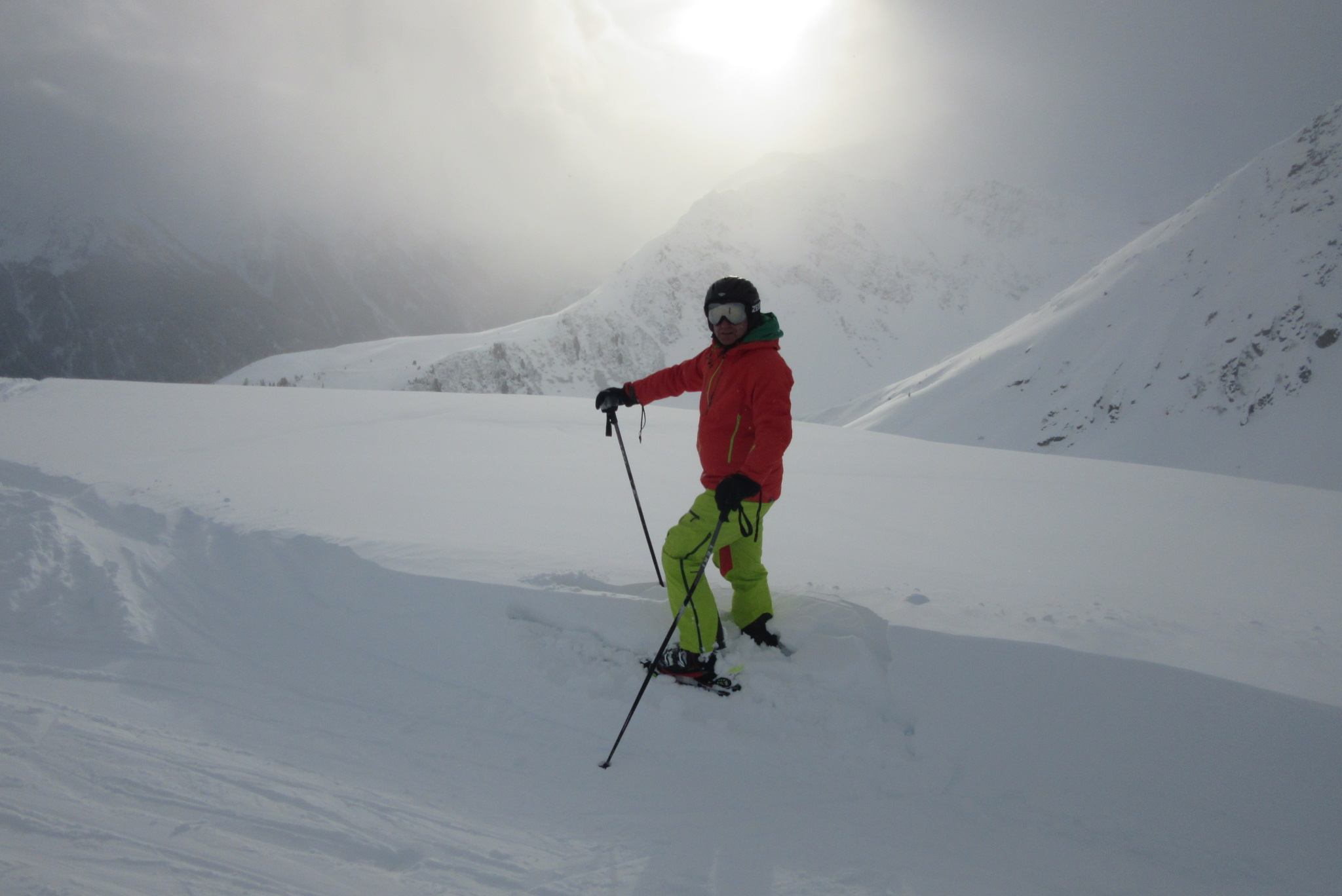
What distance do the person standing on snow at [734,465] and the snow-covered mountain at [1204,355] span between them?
40.7 meters

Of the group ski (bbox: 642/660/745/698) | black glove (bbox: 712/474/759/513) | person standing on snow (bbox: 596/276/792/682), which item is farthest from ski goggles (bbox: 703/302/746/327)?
ski (bbox: 642/660/745/698)

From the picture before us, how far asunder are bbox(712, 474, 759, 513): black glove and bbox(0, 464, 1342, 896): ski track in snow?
1128 mm

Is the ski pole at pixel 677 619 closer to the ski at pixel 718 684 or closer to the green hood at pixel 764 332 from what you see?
the ski at pixel 718 684

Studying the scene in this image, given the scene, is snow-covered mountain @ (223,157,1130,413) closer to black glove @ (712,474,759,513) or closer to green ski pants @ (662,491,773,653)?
green ski pants @ (662,491,773,653)

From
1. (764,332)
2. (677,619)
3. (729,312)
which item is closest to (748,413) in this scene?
(764,332)

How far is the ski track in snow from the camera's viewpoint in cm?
253

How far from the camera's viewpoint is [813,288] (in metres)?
142

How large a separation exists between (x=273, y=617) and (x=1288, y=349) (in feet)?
178

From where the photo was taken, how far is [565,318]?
361ft

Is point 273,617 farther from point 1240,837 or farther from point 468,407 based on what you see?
point 468,407

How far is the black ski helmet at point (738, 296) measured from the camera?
3881mm

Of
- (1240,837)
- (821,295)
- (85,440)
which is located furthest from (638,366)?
(1240,837)

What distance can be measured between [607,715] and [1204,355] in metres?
54.4

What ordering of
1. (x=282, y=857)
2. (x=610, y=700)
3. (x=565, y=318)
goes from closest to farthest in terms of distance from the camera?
1. (x=282, y=857)
2. (x=610, y=700)
3. (x=565, y=318)
